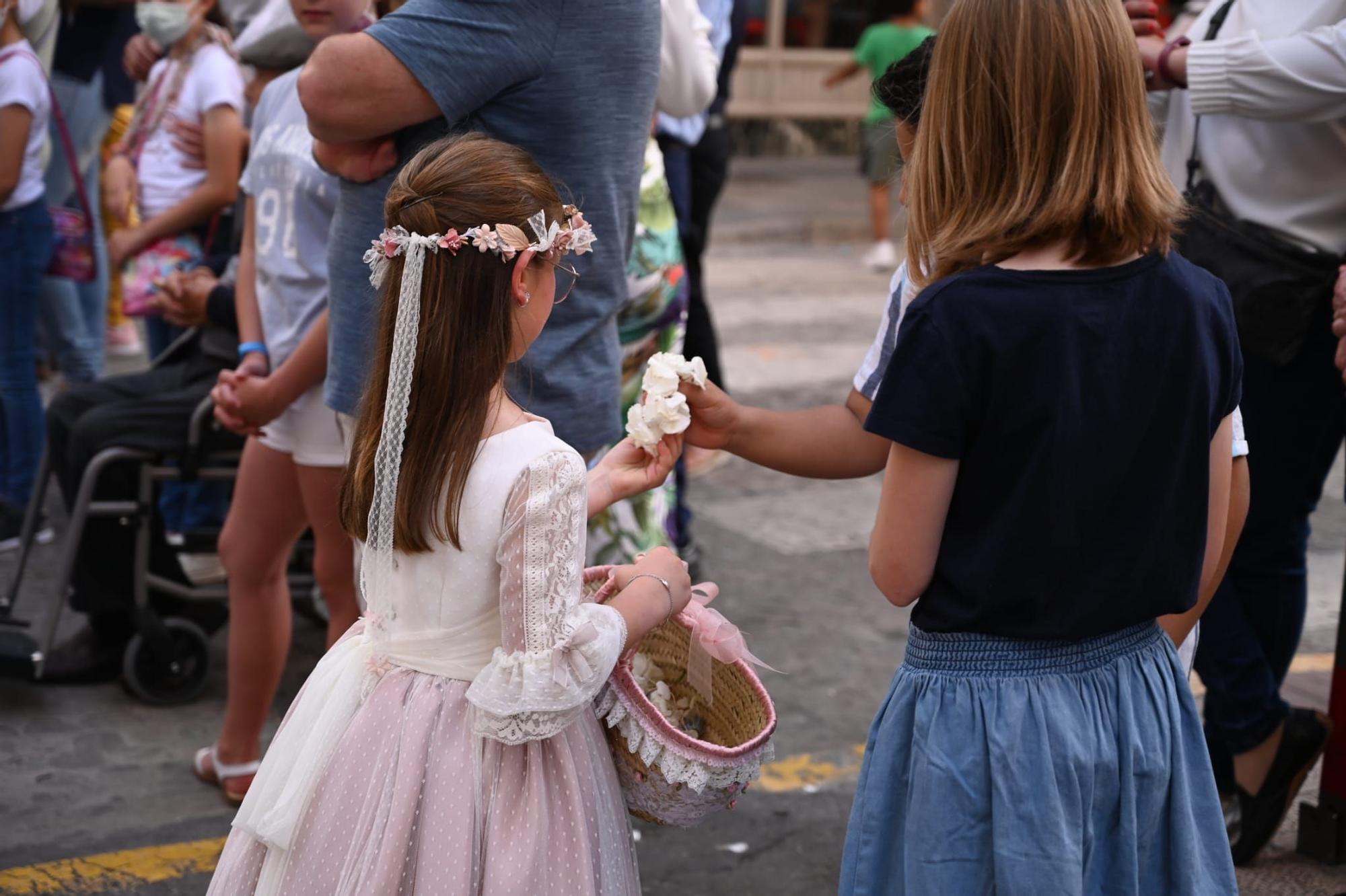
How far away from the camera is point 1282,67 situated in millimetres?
3068

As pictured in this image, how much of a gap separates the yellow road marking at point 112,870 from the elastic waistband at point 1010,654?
203 cm

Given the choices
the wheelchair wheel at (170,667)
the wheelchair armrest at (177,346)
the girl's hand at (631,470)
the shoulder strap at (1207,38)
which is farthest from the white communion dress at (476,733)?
the wheelchair armrest at (177,346)

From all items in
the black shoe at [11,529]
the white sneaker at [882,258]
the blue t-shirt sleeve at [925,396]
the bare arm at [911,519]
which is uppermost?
the blue t-shirt sleeve at [925,396]

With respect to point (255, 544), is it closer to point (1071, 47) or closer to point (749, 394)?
point (1071, 47)

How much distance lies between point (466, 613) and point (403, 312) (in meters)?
0.45

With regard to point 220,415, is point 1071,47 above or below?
above

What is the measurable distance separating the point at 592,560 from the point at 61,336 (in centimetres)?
329

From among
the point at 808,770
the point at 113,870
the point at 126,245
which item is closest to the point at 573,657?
the point at 113,870

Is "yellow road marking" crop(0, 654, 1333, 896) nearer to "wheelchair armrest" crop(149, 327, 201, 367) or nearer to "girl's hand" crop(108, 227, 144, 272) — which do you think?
"wheelchair armrest" crop(149, 327, 201, 367)

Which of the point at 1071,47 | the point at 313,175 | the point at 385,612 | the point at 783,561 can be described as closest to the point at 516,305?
the point at 385,612

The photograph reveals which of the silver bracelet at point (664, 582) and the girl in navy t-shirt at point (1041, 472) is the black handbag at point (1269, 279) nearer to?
the girl in navy t-shirt at point (1041, 472)

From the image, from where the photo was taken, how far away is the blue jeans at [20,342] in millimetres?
5438

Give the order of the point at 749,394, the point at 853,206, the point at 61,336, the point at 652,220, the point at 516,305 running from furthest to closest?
the point at 853,206
the point at 749,394
the point at 61,336
the point at 652,220
the point at 516,305

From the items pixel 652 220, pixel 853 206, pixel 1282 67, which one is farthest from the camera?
pixel 853 206
